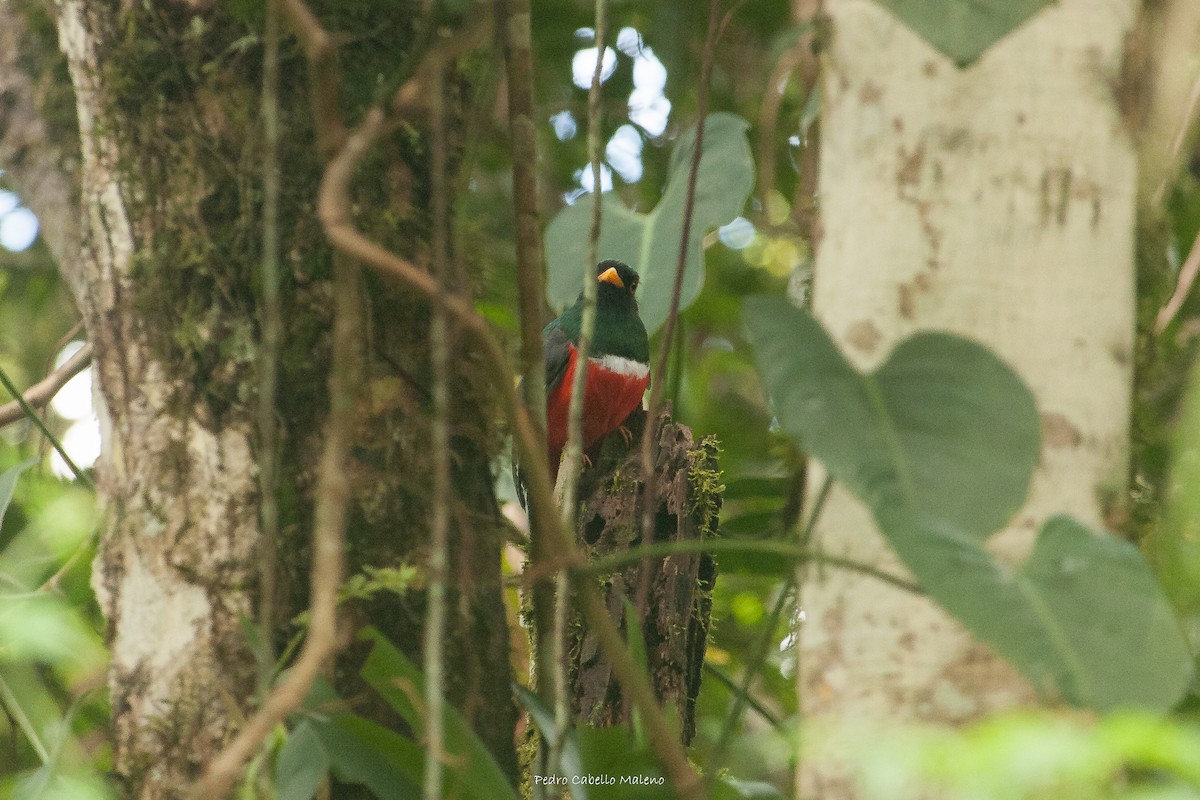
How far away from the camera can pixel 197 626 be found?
69.5 inches

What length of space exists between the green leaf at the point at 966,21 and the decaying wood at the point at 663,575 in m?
1.50

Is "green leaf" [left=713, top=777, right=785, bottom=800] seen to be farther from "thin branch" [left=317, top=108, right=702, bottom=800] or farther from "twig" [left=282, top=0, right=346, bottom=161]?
"twig" [left=282, top=0, right=346, bottom=161]

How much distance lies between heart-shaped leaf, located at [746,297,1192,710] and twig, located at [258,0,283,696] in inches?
23.8

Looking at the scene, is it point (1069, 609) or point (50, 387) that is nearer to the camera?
point (1069, 609)

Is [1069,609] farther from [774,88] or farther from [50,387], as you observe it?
[50,387]

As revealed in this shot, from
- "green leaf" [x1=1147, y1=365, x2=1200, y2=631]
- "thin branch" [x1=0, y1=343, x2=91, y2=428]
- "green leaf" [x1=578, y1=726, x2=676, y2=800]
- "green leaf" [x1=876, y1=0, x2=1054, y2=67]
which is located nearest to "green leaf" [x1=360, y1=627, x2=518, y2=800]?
"green leaf" [x1=578, y1=726, x2=676, y2=800]

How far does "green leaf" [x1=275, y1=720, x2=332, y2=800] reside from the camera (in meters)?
1.52

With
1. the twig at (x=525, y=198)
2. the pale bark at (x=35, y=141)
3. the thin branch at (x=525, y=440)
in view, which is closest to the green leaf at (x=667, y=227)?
the twig at (x=525, y=198)

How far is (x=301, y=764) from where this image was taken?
1.54m

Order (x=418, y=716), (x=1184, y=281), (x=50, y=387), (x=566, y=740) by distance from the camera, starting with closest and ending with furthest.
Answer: (x=418, y=716)
(x=566, y=740)
(x=50, y=387)
(x=1184, y=281)

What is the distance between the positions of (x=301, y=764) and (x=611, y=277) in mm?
3256

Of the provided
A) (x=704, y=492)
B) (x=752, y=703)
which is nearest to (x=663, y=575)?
(x=704, y=492)

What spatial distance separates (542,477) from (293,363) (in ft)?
2.30

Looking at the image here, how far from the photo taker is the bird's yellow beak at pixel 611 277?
181 inches
